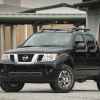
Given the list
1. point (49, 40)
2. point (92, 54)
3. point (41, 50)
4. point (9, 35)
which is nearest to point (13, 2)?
point (9, 35)

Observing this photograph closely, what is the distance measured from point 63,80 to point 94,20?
19569 mm

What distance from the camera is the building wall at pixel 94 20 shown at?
1396 inches

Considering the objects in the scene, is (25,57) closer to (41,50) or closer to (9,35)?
(41,50)

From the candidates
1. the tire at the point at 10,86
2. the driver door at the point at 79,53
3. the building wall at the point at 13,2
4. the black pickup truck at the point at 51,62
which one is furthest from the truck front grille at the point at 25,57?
the building wall at the point at 13,2

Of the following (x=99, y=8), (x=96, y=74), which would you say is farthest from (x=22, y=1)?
(x=96, y=74)

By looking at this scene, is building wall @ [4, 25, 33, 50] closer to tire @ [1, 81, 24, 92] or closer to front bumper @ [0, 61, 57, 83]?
tire @ [1, 81, 24, 92]

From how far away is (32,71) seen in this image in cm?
1638

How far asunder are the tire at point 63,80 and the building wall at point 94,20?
1864cm

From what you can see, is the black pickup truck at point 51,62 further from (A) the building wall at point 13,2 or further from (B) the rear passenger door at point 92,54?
(A) the building wall at point 13,2

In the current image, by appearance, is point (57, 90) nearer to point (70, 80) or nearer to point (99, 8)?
point (70, 80)

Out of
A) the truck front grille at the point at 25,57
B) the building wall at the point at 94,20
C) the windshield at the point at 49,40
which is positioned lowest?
the building wall at the point at 94,20

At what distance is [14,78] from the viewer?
54.5ft

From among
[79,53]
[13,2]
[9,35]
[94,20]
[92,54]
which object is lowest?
[9,35]

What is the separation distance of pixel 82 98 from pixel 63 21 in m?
29.1
